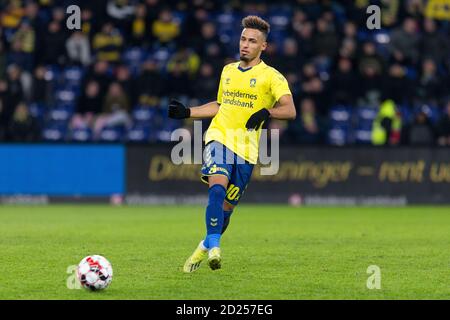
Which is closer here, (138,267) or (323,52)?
(138,267)

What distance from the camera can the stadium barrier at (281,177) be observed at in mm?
21953

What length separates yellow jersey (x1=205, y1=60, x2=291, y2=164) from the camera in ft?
33.6

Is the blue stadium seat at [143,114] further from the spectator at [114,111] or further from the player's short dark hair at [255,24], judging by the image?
the player's short dark hair at [255,24]

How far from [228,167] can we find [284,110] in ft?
2.48

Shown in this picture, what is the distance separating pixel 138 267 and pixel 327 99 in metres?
13.4

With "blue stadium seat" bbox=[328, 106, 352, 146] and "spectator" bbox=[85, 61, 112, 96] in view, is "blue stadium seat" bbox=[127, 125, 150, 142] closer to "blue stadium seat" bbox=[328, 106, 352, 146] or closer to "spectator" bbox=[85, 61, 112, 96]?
"spectator" bbox=[85, 61, 112, 96]

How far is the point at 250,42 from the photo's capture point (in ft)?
33.5

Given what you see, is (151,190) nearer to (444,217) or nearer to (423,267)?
(444,217)

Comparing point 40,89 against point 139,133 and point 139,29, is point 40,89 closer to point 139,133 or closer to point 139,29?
point 139,133

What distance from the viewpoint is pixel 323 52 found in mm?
24047

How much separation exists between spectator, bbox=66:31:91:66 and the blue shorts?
46.4 ft

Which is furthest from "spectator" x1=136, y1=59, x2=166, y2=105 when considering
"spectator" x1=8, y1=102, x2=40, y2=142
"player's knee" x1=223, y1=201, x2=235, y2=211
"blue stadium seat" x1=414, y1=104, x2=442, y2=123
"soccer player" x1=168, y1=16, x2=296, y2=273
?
"player's knee" x1=223, y1=201, x2=235, y2=211

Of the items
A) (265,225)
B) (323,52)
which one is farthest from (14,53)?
(265,225)

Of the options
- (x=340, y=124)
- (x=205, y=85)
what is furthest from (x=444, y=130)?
(x=205, y=85)
